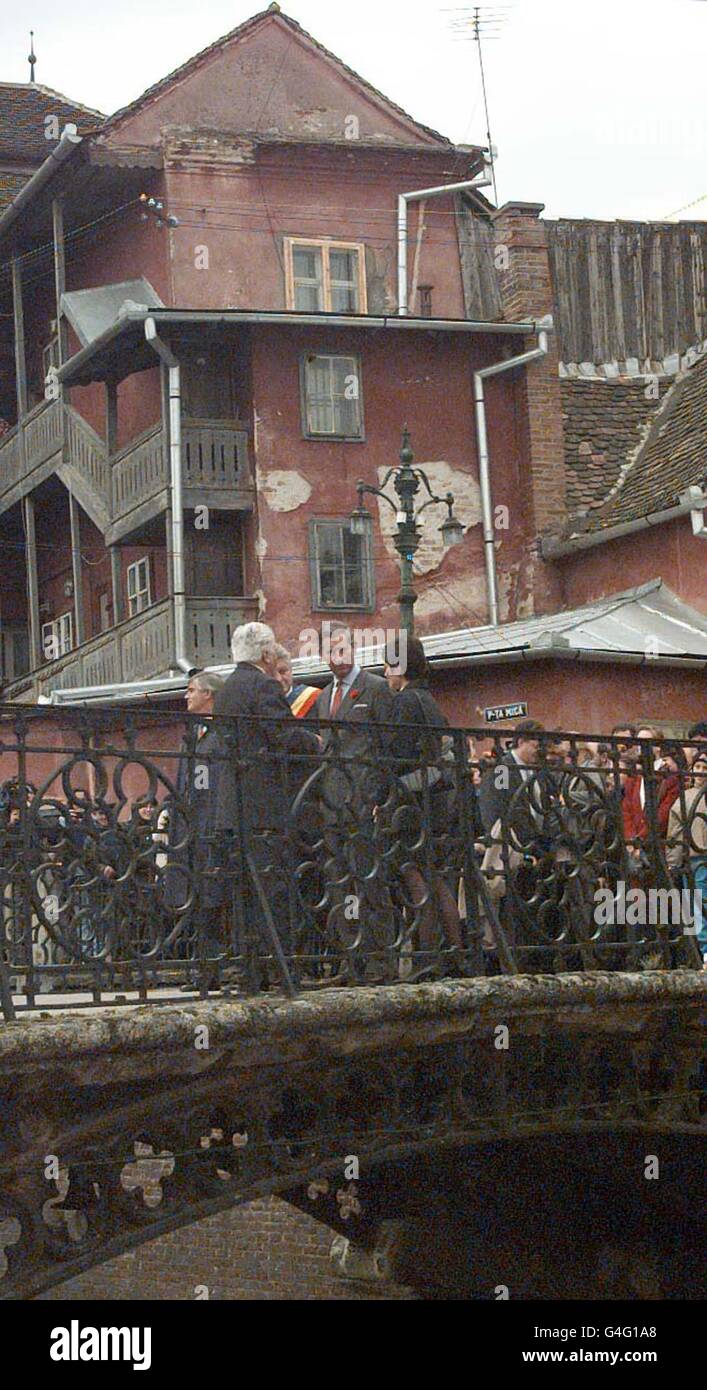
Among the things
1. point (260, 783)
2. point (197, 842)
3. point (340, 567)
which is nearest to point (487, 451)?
point (340, 567)

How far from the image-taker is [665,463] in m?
26.9

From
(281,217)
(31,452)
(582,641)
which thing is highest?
(281,217)

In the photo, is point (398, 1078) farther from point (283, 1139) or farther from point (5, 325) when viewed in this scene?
point (5, 325)

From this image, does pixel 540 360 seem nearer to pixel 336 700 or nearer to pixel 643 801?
pixel 643 801

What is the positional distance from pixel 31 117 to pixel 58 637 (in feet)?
27.5

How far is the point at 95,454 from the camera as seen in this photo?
29.6 m

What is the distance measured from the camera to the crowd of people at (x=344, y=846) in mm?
8914

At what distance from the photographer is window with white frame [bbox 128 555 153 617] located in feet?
97.2

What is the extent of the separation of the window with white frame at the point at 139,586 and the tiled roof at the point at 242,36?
5567mm

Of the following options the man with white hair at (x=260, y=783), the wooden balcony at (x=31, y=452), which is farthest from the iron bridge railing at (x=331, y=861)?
the wooden balcony at (x=31, y=452)

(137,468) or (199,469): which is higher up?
(137,468)

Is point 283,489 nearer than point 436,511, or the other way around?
point 283,489
